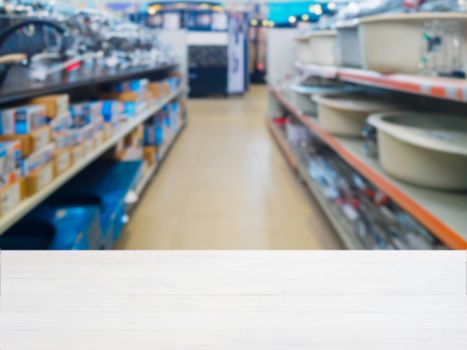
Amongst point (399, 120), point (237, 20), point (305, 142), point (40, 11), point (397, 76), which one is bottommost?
point (305, 142)

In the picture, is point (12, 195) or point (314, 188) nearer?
point (12, 195)

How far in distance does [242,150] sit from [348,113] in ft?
8.24

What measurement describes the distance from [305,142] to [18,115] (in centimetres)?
306

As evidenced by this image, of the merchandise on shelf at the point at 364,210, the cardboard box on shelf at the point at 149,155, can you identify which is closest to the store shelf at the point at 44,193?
the cardboard box on shelf at the point at 149,155

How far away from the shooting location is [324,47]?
3445 millimetres

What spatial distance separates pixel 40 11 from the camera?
2.60 metres

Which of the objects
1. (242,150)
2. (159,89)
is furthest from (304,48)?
(159,89)

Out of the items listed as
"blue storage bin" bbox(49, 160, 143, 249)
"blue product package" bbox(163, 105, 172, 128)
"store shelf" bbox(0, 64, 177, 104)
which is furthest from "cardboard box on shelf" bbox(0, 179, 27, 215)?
"blue product package" bbox(163, 105, 172, 128)

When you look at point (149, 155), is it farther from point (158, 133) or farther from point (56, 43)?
point (56, 43)

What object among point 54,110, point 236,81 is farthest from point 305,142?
point 236,81

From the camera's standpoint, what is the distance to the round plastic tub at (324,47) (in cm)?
327
